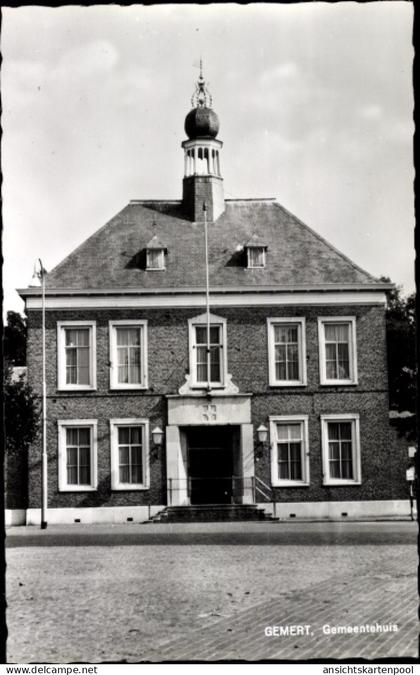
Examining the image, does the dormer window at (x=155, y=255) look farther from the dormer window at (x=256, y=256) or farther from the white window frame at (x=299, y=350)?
the white window frame at (x=299, y=350)

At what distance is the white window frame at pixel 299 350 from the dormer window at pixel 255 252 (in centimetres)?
116

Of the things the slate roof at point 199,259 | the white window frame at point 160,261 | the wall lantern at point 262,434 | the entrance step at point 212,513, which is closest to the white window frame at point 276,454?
the wall lantern at point 262,434

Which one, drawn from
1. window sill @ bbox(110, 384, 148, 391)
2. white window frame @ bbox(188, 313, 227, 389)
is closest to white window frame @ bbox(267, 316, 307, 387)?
white window frame @ bbox(188, 313, 227, 389)

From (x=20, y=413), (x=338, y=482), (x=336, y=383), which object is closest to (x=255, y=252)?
(x=336, y=383)

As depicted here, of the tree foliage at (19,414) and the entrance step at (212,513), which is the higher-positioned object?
the tree foliage at (19,414)

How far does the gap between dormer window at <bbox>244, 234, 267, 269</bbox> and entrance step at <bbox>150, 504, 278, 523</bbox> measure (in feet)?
16.3

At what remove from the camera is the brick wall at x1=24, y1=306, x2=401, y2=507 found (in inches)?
508

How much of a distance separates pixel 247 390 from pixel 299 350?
1777 millimetres

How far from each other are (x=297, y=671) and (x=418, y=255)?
250 cm

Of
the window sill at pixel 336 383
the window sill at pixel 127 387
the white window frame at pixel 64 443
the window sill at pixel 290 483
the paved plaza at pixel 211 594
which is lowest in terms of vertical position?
the paved plaza at pixel 211 594

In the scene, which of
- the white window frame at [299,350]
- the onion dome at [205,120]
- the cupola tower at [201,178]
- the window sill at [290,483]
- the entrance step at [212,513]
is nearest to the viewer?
the onion dome at [205,120]

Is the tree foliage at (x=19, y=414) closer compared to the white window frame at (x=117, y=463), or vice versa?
the white window frame at (x=117, y=463)

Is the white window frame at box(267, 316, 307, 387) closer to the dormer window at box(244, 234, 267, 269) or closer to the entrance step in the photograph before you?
the dormer window at box(244, 234, 267, 269)

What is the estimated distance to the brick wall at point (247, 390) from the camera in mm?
12906
